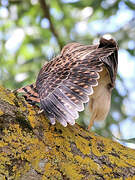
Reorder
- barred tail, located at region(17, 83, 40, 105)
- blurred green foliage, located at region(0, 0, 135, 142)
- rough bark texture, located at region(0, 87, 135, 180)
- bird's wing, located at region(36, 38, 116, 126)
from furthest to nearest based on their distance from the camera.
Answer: blurred green foliage, located at region(0, 0, 135, 142), barred tail, located at region(17, 83, 40, 105), bird's wing, located at region(36, 38, 116, 126), rough bark texture, located at region(0, 87, 135, 180)

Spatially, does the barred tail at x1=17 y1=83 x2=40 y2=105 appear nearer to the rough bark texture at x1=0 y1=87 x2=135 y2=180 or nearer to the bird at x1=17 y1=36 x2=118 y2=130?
the bird at x1=17 y1=36 x2=118 y2=130

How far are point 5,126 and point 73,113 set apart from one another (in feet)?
1.47

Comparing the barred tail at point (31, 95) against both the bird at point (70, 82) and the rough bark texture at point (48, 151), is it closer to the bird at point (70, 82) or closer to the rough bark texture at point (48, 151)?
the bird at point (70, 82)

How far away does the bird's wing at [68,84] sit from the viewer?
2259mm

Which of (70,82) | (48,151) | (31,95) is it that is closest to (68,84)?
(70,82)

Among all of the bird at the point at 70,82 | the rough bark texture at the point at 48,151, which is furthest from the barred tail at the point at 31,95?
the rough bark texture at the point at 48,151

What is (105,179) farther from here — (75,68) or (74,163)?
(75,68)

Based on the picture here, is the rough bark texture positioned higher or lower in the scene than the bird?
lower

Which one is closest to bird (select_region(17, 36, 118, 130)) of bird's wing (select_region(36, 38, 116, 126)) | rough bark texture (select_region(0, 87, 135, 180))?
bird's wing (select_region(36, 38, 116, 126))

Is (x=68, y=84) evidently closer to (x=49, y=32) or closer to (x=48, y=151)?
(x=48, y=151)

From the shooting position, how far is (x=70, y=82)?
2.49 meters

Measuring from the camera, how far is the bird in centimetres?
228

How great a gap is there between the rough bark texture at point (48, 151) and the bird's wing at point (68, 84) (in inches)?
4.4

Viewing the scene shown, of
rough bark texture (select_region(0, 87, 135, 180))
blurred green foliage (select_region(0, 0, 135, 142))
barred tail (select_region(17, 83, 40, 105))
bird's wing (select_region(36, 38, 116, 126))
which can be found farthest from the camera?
blurred green foliage (select_region(0, 0, 135, 142))
